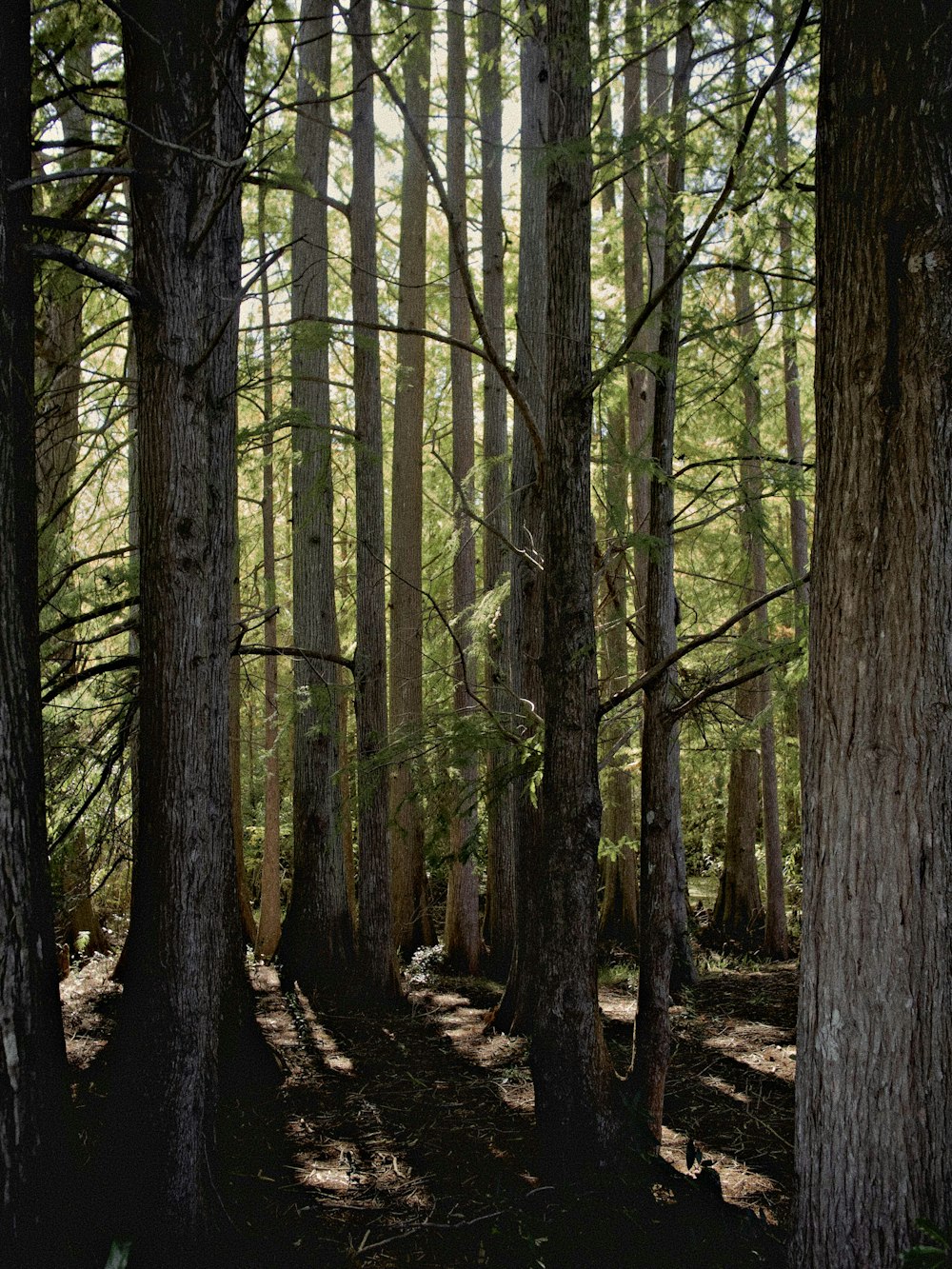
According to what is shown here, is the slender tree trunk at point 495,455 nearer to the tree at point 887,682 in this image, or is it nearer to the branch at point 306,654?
the branch at point 306,654

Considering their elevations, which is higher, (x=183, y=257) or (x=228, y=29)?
(x=228, y=29)

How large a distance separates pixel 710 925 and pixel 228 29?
40.3ft

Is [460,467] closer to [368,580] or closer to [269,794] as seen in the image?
[368,580]

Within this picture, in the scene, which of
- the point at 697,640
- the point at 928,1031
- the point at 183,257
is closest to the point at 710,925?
the point at 697,640

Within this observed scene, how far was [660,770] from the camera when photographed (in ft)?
19.5

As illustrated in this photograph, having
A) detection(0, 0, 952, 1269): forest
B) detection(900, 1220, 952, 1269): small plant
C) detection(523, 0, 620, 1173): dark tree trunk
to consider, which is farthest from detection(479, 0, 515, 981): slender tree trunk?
detection(900, 1220, 952, 1269): small plant

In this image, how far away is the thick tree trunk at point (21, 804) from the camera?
3559mm

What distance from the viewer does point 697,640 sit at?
5.32 m

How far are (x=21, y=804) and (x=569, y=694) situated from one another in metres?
2.85

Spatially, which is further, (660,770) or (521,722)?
(521,722)

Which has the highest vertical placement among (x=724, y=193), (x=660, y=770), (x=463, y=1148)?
(x=724, y=193)

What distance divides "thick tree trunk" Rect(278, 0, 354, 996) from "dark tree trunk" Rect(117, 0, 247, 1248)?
5.18m

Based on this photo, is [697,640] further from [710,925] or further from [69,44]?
[710,925]

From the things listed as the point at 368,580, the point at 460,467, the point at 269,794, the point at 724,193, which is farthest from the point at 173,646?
the point at 269,794
